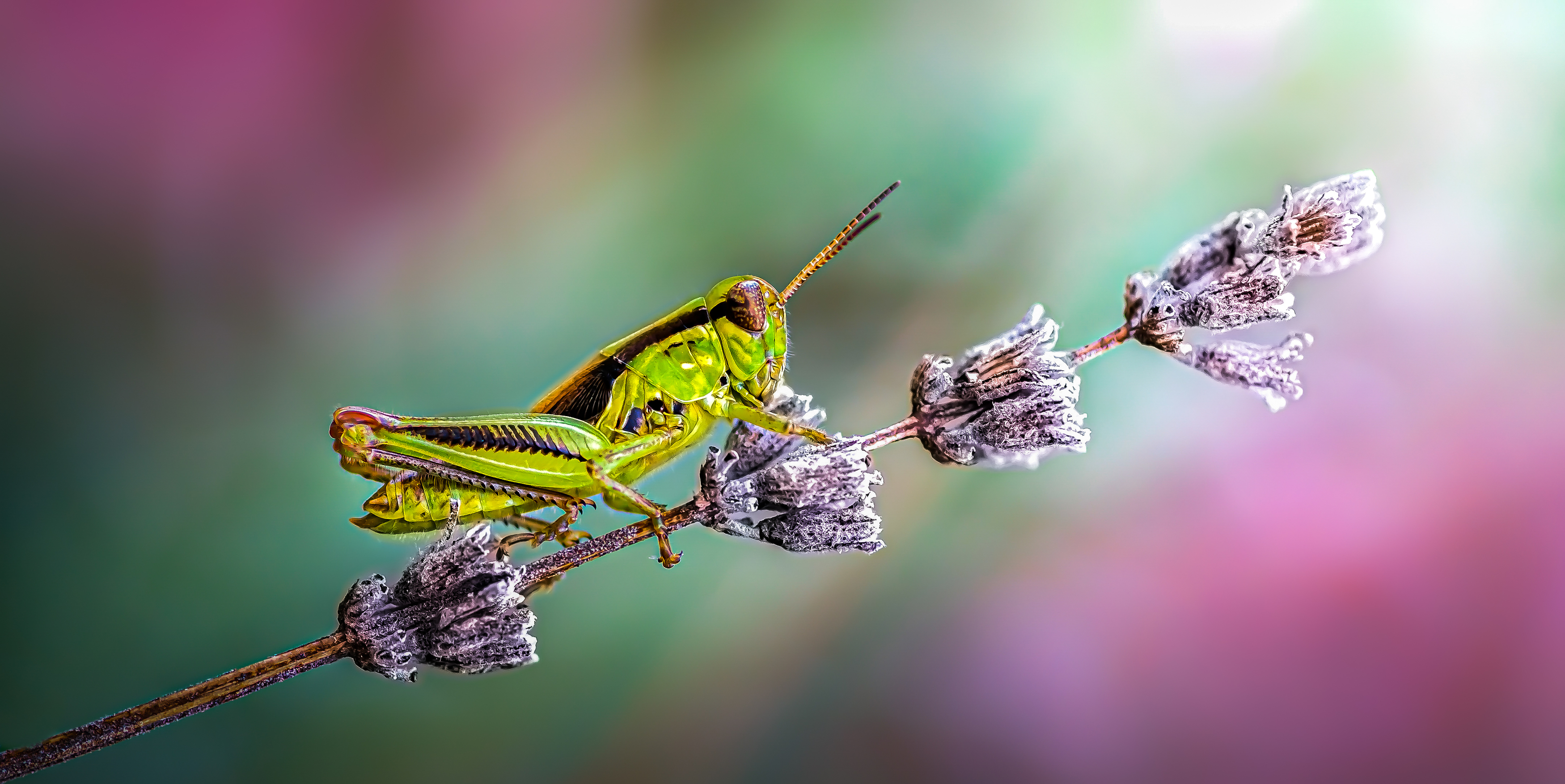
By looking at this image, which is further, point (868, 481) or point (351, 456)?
point (351, 456)

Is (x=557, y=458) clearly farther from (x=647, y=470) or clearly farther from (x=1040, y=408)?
(x=1040, y=408)

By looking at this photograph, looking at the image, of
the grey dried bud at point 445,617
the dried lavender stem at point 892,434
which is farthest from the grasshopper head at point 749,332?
the grey dried bud at point 445,617

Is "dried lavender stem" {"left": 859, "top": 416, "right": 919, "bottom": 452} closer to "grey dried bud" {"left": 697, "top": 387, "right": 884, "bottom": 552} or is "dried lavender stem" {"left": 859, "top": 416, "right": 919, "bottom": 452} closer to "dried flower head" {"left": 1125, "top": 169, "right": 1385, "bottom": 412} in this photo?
"grey dried bud" {"left": 697, "top": 387, "right": 884, "bottom": 552}

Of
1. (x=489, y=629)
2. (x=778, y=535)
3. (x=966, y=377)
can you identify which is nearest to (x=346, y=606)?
(x=489, y=629)

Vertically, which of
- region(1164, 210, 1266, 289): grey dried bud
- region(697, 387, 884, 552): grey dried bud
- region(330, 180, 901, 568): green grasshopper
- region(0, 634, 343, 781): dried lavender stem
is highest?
region(330, 180, 901, 568): green grasshopper

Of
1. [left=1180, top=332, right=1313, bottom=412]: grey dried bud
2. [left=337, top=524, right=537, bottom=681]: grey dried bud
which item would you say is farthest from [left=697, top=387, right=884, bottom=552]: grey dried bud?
[left=1180, top=332, right=1313, bottom=412]: grey dried bud

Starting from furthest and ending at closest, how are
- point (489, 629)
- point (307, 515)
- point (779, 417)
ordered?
point (307, 515) < point (779, 417) < point (489, 629)

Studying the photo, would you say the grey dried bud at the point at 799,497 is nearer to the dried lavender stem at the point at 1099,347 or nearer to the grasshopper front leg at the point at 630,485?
the grasshopper front leg at the point at 630,485
